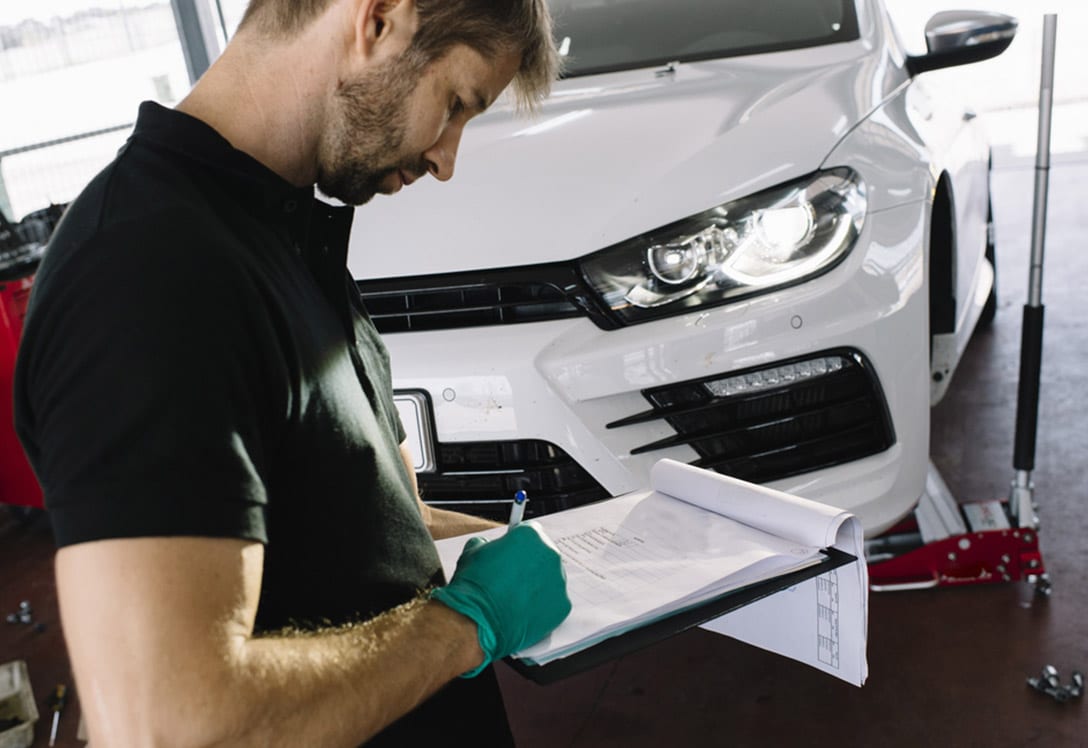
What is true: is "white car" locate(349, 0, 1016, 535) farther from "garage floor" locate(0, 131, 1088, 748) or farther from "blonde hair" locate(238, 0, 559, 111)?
"blonde hair" locate(238, 0, 559, 111)

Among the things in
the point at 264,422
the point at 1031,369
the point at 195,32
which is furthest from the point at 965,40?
the point at 195,32

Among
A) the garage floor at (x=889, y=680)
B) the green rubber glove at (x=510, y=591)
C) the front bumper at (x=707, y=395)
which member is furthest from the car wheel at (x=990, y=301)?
the green rubber glove at (x=510, y=591)

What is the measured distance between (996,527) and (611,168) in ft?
3.83

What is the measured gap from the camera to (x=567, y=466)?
6.27 feet

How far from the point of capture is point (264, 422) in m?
0.73

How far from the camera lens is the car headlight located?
185 cm

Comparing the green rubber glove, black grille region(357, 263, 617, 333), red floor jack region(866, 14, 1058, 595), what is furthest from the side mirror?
the green rubber glove

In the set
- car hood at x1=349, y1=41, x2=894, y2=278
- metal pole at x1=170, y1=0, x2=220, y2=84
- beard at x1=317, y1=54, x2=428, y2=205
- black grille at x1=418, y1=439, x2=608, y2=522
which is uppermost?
metal pole at x1=170, y1=0, x2=220, y2=84

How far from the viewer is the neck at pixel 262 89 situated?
2.76ft

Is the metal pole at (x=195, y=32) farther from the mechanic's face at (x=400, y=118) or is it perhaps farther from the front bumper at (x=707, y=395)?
the mechanic's face at (x=400, y=118)

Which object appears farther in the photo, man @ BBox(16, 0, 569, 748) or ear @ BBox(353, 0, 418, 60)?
ear @ BBox(353, 0, 418, 60)

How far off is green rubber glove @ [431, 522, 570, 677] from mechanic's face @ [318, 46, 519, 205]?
1.22 ft

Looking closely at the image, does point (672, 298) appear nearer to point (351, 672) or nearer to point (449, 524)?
point (449, 524)

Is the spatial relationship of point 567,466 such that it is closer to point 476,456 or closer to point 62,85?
point 476,456
